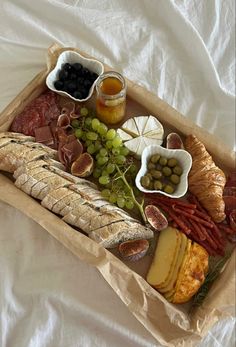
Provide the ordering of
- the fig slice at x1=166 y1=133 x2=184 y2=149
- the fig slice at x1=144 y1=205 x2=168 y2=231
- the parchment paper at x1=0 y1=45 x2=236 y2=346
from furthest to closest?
the fig slice at x1=166 y1=133 x2=184 y2=149 < the fig slice at x1=144 y1=205 x2=168 y2=231 < the parchment paper at x1=0 y1=45 x2=236 y2=346

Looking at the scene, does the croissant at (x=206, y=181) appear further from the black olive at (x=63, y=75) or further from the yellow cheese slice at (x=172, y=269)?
the black olive at (x=63, y=75)

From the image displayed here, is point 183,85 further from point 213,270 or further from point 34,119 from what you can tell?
point 213,270

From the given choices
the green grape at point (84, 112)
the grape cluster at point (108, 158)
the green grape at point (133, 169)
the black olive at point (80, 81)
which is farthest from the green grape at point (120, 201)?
the black olive at point (80, 81)

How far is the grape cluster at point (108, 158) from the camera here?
1400 mm

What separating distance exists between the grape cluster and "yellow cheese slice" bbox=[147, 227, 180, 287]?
0.47 feet

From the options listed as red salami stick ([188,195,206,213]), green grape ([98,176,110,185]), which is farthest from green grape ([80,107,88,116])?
red salami stick ([188,195,206,213])

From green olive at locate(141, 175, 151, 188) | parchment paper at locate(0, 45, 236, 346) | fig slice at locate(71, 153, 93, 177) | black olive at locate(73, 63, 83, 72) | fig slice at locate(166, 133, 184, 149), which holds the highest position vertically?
black olive at locate(73, 63, 83, 72)

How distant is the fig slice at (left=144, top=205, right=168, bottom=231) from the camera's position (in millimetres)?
1373

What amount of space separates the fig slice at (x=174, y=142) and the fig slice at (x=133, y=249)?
33 centimetres

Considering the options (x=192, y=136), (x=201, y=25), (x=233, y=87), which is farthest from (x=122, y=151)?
(x=201, y=25)

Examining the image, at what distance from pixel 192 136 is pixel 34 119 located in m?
0.53

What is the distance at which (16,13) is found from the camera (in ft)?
5.75

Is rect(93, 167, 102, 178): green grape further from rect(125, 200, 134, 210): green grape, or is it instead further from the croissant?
the croissant

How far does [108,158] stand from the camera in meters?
1.45
